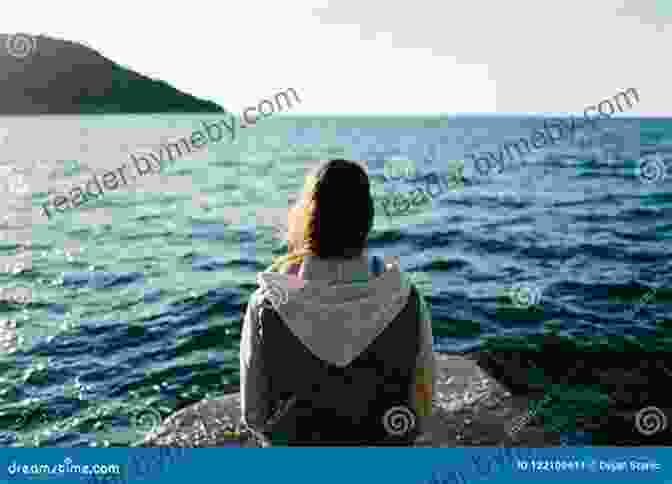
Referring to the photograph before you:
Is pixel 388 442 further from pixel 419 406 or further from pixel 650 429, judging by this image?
pixel 650 429

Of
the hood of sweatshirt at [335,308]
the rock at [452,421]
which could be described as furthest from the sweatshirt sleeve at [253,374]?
the rock at [452,421]

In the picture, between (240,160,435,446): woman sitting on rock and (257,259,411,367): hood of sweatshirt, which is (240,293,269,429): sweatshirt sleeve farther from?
(257,259,411,367): hood of sweatshirt

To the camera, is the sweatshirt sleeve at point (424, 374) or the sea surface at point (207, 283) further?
the sea surface at point (207, 283)

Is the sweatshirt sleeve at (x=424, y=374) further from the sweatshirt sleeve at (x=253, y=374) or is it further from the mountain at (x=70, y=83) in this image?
the mountain at (x=70, y=83)

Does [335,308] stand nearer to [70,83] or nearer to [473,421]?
[473,421]

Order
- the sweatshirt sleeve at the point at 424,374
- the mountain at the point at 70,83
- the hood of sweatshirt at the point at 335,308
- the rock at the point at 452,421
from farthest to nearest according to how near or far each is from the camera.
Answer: the mountain at the point at 70,83 < the rock at the point at 452,421 < the sweatshirt sleeve at the point at 424,374 < the hood of sweatshirt at the point at 335,308

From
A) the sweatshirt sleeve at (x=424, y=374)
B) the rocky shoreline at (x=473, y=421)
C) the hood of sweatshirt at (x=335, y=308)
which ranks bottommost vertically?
the rocky shoreline at (x=473, y=421)

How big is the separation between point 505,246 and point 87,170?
26451 millimetres

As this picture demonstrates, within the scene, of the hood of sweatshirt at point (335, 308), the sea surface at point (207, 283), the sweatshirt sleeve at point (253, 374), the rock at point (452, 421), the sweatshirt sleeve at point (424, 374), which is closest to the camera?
the hood of sweatshirt at point (335, 308)

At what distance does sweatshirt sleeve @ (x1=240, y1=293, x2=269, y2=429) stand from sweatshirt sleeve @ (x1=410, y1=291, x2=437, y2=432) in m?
0.71

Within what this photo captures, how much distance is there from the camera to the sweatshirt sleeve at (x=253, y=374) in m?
2.58

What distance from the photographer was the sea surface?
670cm

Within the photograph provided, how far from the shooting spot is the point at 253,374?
2.66 meters

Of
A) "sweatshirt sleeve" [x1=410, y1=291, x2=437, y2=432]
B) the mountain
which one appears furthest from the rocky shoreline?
the mountain
